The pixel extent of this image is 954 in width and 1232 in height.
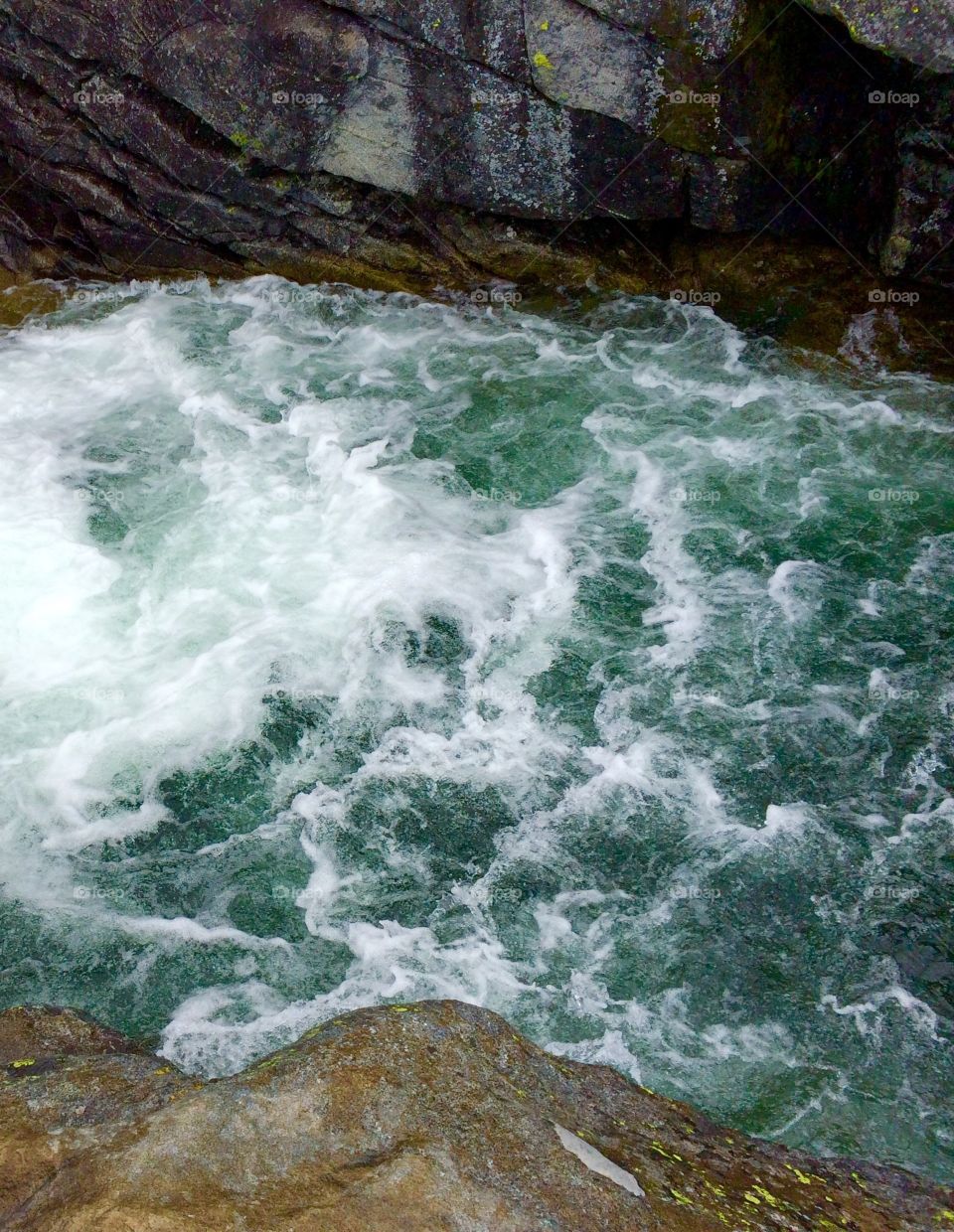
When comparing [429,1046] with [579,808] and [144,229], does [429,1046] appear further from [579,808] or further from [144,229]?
[144,229]

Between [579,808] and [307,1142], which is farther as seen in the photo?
[579,808]

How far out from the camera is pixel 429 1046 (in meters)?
4.73

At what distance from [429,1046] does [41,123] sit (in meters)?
13.3

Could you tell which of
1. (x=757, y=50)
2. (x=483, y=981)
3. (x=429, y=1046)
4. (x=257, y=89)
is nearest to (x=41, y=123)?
(x=257, y=89)
